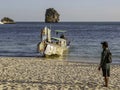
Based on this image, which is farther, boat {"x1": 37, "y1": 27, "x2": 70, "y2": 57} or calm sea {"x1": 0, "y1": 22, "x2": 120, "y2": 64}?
calm sea {"x1": 0, "y1": 22, "x2": 120, "y2": 64}

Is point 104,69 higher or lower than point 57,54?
higher

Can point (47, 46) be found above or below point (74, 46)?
above

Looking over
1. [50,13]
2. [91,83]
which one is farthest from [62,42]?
[50,13]

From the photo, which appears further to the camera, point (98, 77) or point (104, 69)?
point (98, 77)

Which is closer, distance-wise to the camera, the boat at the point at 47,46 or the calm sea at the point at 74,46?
the boat at the point at 47,46

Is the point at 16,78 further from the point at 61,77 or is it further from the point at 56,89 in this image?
the point at 56,89

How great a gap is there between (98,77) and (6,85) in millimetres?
5201

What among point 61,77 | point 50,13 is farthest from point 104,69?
point 50,13

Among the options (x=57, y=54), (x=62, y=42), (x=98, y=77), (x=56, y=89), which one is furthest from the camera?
(x=62, y=42)

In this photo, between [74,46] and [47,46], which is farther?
[74,46]

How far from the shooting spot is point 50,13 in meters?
199

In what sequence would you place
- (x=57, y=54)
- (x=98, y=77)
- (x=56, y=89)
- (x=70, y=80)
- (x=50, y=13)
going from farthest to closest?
(x=50, y=13)
(x=57, y=54)
(x=98, y=77)
(x=70, y=80)
(x=56, y=89)

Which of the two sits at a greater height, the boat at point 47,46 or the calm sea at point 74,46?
the boat at point 47,46

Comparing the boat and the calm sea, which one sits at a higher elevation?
the boat
